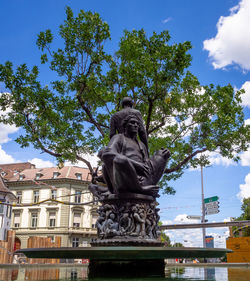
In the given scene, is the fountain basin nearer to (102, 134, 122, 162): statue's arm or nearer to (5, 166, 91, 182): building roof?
(102, 134, 122, 162): statue's arm

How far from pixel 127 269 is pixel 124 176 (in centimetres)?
146

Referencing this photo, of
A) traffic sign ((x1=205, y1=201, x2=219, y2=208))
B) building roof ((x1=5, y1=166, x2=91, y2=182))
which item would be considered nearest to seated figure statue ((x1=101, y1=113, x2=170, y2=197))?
traffic sign ((x1=205, y1=201, x2=219, y2=208))

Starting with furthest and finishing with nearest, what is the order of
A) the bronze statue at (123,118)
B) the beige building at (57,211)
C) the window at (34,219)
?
the window at (34,219) < the beige building at (57,211) < the bronze statue at (123,118)

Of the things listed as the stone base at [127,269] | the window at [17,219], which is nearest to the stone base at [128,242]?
the stone base at [127,269]

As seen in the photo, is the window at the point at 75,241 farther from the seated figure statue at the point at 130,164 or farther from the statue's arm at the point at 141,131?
the seated figure statue at the point at 130,164

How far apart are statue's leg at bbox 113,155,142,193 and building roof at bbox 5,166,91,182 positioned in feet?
132

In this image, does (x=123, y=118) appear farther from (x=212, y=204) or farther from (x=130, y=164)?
(x=212, y=204)

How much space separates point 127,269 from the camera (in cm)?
426

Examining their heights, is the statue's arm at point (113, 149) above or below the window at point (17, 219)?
above

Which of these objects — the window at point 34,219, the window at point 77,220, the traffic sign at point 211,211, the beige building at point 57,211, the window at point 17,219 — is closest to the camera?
the traffic sign at point 211,211

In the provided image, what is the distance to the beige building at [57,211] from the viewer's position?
42125 millimetres

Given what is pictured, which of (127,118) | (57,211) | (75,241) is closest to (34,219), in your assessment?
(57,211)

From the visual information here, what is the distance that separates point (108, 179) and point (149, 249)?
2395mm

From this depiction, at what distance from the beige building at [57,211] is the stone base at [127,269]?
37.0 metres
